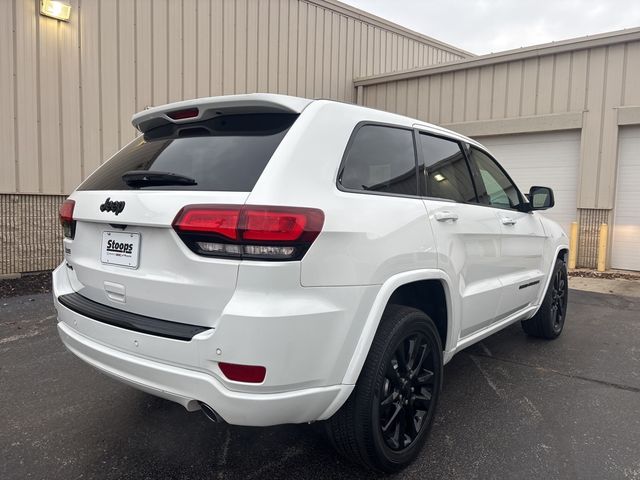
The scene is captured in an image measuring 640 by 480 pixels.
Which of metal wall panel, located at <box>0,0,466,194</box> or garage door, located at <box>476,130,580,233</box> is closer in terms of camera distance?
metal wall panel, located at <box>0,0,466,194</box>

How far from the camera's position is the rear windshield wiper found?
81.9 inches

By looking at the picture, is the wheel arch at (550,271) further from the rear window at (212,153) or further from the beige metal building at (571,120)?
the beige metal building at (571,120)

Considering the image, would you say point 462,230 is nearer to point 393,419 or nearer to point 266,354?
point 393,419

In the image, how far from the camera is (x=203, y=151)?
7.30ft

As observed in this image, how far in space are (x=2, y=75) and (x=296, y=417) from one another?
7.29 meters

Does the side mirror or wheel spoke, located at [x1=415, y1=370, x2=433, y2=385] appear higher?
the side mirror

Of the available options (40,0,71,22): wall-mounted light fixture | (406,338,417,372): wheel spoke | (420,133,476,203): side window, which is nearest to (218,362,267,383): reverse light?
(406,338,417,372): wheel spoke

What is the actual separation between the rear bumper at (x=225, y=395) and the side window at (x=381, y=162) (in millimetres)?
934

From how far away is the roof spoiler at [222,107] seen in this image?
84.1 inches

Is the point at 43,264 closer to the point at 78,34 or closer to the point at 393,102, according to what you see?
the point at 78,34

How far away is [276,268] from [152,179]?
0.78m

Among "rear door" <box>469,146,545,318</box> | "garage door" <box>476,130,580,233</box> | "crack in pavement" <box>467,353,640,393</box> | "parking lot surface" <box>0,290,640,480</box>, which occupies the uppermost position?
"garage door" <box>476,130,580,233</box>

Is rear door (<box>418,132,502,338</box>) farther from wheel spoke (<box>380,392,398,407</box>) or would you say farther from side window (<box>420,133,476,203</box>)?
wheel spoke (<box>380,392,398,407</box>)

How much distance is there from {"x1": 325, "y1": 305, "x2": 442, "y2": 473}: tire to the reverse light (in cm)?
53
